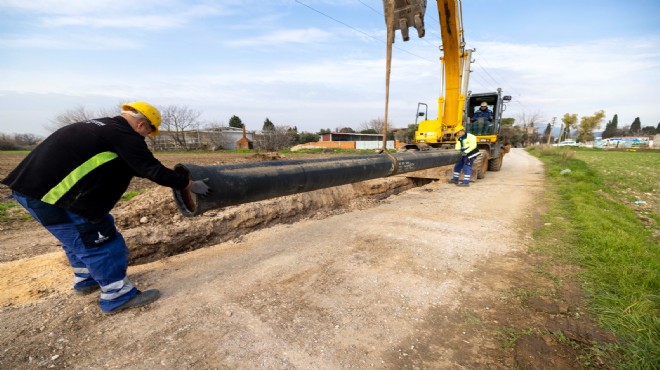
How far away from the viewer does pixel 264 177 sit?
7.82 feet

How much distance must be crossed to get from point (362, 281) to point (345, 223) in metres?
1.83

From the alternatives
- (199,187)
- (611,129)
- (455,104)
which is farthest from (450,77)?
(611,129)

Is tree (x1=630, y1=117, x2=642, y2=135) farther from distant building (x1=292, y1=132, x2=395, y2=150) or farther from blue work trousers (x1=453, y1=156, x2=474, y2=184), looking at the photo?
blue work trousers (x1=453, y1=156, x2=474, y2=184)

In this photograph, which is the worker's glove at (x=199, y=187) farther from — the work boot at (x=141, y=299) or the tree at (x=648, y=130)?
the tree at (x=648, y=130)

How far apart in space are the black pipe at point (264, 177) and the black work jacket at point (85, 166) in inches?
6.4

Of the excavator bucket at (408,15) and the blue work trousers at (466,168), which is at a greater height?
the excavator bucket at (408,15)

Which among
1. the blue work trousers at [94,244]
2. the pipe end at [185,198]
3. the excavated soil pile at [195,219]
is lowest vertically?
the excavated soil pile at [195,219]

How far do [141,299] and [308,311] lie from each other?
1.44 metres

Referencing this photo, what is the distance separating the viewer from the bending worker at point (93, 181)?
2174 millimetres

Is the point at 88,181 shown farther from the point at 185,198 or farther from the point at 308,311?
the point at 308,311

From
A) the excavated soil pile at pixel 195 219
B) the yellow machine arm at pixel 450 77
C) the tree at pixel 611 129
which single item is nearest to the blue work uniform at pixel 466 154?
the yellow machine arm at pixel 450 77

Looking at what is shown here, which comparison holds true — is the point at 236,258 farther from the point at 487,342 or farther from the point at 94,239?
the point at 487,342

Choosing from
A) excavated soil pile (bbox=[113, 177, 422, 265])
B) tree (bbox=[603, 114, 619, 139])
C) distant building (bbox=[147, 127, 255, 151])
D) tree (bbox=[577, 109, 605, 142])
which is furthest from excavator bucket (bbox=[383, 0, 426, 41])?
tree (bbox=[603, 114, 619, 139])

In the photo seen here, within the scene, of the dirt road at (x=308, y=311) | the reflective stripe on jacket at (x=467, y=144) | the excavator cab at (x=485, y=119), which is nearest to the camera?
the dirt road at (x=308, y=311)
